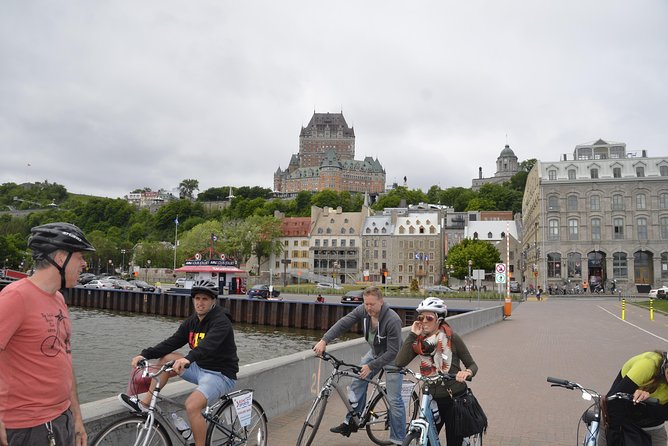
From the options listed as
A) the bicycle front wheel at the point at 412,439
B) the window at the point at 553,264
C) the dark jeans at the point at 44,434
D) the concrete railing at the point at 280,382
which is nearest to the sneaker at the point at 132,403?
the concrete railing at the point at 280,382

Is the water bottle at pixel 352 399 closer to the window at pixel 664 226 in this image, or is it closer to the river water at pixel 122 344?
the river water at pixel 122 344

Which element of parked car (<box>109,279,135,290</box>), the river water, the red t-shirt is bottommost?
the river water

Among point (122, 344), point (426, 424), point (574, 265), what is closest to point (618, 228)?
point (574, 265)

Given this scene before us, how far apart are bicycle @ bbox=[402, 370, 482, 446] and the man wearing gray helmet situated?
2.68 metres

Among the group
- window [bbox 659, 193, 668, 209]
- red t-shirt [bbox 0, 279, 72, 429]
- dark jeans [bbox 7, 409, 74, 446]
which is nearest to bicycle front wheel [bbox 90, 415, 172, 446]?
dark jeans [bbox 7, 409, 74, 446]

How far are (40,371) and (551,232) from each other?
7399 cm

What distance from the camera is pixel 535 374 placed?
12047 mm

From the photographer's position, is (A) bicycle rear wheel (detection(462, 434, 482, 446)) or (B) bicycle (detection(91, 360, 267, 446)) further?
(A) bicycle rear wheel (detection(462, 434, 482, 446))

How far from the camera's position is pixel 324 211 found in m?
104

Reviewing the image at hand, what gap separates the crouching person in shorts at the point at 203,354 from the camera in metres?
4.88

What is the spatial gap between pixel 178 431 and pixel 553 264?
7226 centimetres

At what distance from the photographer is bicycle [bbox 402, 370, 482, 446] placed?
182 inches

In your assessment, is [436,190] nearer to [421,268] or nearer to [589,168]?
[421,268]

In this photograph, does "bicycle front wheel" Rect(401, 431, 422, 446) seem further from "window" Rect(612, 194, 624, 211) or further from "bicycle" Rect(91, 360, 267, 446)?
"window" Rect(612, 194, 624, 211)
